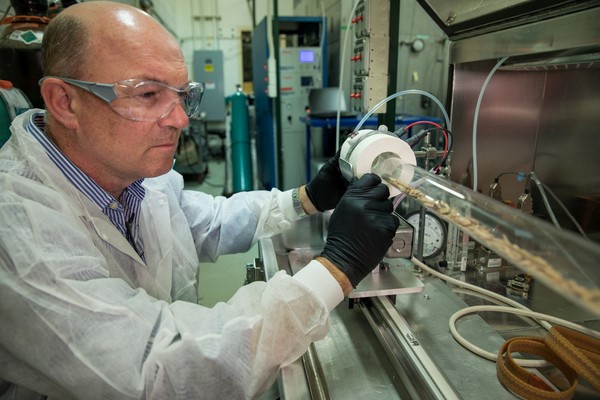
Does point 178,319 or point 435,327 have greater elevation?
point 178,319

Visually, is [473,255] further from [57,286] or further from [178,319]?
[57,286]

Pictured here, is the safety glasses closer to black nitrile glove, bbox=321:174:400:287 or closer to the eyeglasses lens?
the eyeglasses lens

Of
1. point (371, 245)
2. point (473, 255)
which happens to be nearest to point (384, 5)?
point (371, 245)

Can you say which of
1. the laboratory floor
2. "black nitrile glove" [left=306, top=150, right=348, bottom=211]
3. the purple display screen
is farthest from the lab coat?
the purple display screen

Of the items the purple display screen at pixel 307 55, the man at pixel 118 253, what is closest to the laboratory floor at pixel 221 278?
the man at pixel 118 253

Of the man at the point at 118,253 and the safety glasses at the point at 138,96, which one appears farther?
the safety glasses at the point at 138,96

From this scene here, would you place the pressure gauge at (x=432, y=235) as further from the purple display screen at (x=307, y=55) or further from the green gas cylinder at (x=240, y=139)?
the green gas cylinder at (x=240, y=139)

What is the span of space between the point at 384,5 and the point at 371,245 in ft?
2.50

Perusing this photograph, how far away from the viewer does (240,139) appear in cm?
422

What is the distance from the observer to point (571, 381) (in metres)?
0.70

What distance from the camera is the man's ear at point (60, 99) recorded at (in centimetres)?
84

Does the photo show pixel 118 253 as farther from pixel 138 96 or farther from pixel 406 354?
pixel 406 354

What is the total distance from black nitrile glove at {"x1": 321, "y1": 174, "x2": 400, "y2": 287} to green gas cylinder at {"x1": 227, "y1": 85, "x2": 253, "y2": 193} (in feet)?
11.2

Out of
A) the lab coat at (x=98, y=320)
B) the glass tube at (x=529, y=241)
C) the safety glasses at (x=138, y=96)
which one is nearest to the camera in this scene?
the glass tube at (x=529, y=241)
